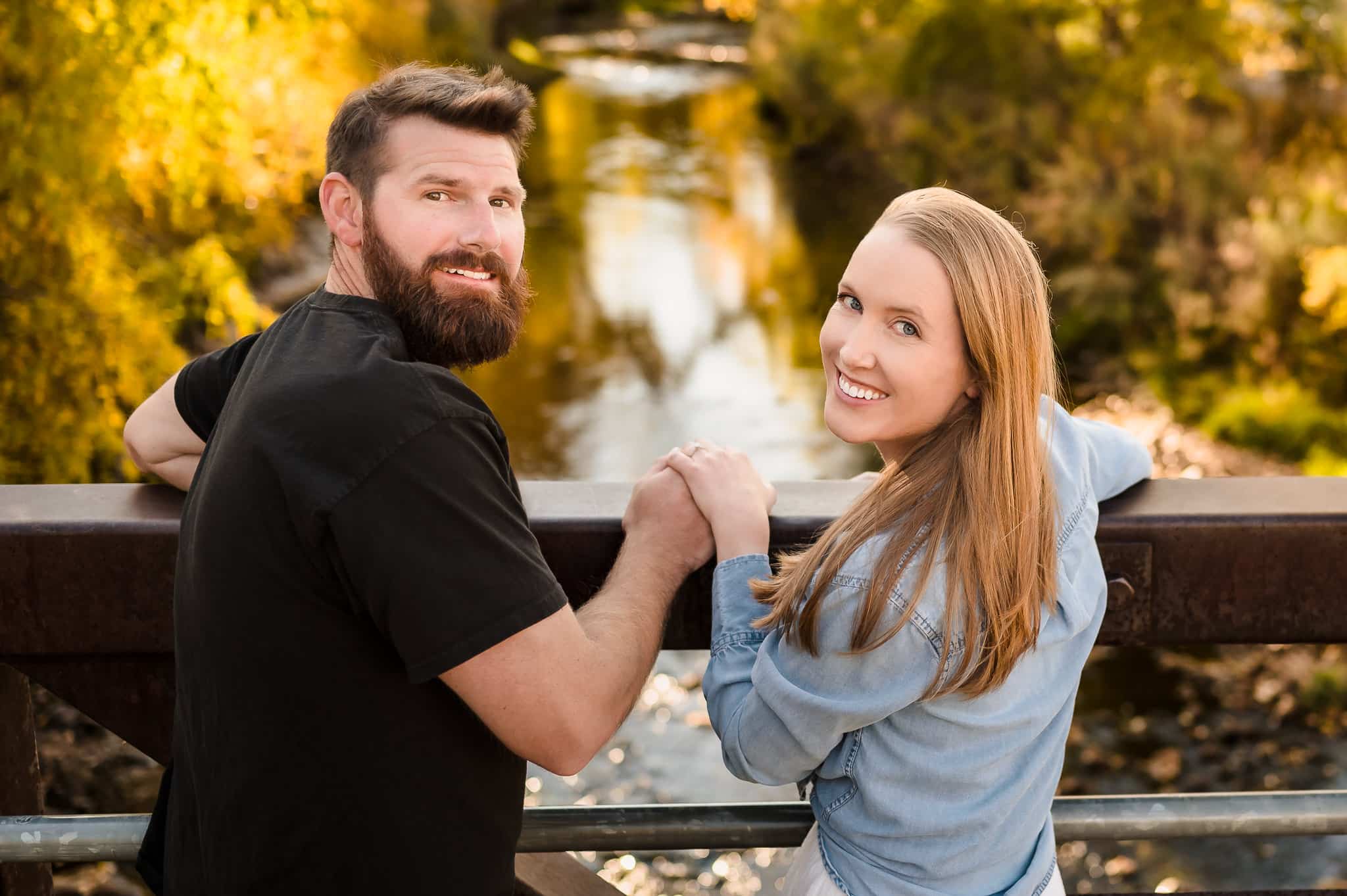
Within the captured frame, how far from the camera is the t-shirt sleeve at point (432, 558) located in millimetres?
1232

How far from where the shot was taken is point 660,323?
43.8 feet

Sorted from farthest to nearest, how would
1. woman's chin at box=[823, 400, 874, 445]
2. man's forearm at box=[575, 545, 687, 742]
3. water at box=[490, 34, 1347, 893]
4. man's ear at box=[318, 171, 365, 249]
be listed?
water at box=[490, 34, 1347, 893], man's ear at box=[318, 171, 365, 249], woman's chin at box=[823, 400, 874, 445], man's forearm at box=[575, 545, 687, 742]

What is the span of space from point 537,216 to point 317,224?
3.32m

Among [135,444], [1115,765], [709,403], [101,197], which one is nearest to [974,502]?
[135,444]

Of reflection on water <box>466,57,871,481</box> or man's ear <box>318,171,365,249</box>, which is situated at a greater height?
man's ear <box>318,171,365,249</box>

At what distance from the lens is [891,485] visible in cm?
141

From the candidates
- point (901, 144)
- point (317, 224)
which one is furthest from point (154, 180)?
point (901, 144)

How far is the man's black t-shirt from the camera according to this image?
1.24 meters

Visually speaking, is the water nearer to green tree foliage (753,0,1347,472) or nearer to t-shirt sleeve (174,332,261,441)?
green tree foliage (753,0,1347,472)

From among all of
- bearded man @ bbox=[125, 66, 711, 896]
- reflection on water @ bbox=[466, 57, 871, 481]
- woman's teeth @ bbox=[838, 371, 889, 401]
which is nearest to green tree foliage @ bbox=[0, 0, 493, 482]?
reflection on water @ bbox=[466, 57, 871, 481]

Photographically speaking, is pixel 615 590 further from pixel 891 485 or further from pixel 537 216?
pixel 537 216

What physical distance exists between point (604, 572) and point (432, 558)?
32 centimetres

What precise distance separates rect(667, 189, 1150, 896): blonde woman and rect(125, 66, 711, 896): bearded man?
17 cm

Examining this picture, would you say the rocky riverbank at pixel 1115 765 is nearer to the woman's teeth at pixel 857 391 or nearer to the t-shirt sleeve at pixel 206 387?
the t-shirt sleeve at pixel 206 387
